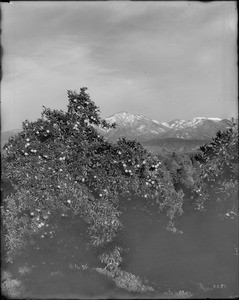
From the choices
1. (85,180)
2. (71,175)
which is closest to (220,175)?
(85,180)

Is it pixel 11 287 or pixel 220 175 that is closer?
pixel 220 175

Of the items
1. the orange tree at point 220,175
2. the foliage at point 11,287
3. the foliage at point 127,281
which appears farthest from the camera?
the foliage at point 127,281

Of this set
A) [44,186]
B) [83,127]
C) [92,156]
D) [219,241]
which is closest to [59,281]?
[44,186]

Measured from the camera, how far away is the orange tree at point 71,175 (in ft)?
51.5

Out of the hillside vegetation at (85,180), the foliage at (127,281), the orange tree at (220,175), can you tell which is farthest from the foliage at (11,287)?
the orange tree at (220,175)

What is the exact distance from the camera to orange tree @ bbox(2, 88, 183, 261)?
15711 millimetres

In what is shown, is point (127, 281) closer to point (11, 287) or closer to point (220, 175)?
point (11, 287)

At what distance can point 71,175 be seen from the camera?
16.0m

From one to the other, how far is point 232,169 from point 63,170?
695 centimetres

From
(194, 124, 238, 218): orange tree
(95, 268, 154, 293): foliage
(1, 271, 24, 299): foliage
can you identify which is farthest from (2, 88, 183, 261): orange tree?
(194, 124, 238, 218): orange tree

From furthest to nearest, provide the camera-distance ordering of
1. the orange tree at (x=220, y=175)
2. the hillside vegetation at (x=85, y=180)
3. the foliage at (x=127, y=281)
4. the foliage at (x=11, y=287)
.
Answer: the foliage at (x=127, y=281)
the hillside vegetation at (x=85, y=180)
the foliage at (x=11, y=287)
the orange tree at (x=220, y=175)

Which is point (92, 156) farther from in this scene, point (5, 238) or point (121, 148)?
point (5, 238)

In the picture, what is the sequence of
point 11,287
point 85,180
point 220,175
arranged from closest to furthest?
point 220,175 → point 11,287 → point 85,180

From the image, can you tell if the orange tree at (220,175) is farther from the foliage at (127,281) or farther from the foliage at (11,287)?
the foliage at (11,287)
